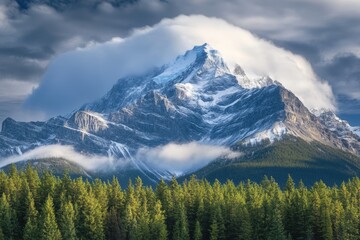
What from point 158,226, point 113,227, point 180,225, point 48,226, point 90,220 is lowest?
point 48,226

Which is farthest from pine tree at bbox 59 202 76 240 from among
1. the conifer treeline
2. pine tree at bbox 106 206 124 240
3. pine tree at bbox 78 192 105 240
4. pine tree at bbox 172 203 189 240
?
pine tree at bbox 172 203 189 240

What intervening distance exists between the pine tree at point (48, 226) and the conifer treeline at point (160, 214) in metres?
0.26

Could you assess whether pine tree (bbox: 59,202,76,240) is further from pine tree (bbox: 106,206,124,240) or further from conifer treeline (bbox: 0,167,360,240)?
pine tree (bbox: 106,206,124,240)

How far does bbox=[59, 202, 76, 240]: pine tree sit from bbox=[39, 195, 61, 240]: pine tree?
2692 mm

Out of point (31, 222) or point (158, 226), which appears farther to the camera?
point (158, 226)

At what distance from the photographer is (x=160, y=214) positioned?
17938 cm

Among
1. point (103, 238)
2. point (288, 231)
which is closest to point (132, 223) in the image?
point (103, 238)

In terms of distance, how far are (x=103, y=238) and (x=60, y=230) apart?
1353 cm

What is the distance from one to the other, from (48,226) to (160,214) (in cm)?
3505

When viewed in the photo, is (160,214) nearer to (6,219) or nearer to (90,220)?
(90,220)

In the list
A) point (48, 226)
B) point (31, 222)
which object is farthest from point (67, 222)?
point (31, 222)

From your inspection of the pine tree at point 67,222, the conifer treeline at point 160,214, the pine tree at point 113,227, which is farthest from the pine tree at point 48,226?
the pine tree at point 113,227

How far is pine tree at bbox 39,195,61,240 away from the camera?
15788 cm

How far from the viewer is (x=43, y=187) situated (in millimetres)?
186250
